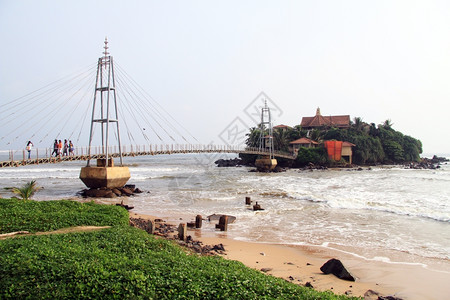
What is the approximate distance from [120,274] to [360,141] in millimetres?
57978

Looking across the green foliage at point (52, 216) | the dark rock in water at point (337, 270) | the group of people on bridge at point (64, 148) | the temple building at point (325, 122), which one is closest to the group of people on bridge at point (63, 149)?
the group of people on bridge at point (64, 148)

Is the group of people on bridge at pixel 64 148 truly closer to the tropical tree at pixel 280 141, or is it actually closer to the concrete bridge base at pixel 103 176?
the concrete bridge base at pixel 103 176

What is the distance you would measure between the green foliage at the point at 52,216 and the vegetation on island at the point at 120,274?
88.0 inches

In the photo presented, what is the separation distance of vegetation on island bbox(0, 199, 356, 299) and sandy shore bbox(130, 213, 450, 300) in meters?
1.76

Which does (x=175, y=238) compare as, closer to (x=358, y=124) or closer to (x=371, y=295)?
(x=371, y=295)

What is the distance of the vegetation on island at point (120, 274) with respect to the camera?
14.9 feet

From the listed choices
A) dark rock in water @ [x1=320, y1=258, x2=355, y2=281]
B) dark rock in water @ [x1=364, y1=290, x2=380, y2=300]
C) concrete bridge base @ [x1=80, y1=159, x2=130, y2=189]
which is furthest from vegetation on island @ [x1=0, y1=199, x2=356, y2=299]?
concrete bridge base @ [x1=80, y1=159, x2=130, y2=189]

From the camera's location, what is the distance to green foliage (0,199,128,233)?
8984 millimetres

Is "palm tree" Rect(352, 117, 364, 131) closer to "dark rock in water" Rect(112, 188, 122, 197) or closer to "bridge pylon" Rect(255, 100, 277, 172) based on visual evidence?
"bridge pylon" Rect(255, 100, 277, 172)

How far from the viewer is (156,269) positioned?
524 centimetres

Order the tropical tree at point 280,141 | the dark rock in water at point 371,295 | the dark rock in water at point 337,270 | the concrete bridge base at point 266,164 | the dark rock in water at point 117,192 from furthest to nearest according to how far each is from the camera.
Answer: the tropical tree at point 280,141 → the concrete bridge base at point 266,164 → the dark rock in water at point 117,192 → the dark rock in water at point 337,270 → the dark rock in water at point 371,295

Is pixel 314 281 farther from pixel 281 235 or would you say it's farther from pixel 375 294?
pixel 281 235

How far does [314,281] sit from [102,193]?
17.5 m

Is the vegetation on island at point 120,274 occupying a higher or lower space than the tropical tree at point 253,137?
lower
